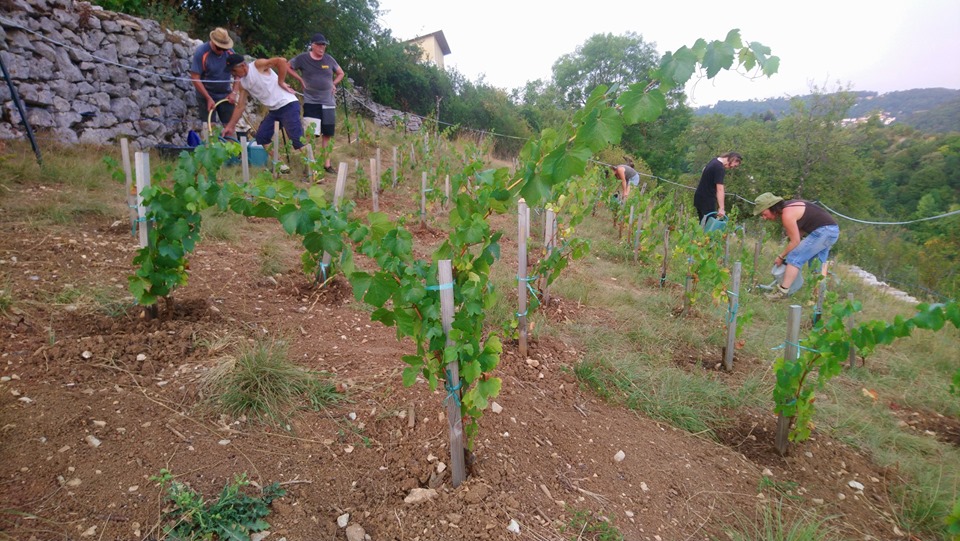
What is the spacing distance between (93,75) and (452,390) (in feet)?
24.0

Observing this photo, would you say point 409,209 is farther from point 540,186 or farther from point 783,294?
point 540,186

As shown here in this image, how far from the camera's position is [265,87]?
6199 mm

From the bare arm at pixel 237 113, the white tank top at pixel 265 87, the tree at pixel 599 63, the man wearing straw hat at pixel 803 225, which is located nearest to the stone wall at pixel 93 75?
the bare arm at pixel 237 113

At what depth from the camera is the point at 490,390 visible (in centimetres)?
171

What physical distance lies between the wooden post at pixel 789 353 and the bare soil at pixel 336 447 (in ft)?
0.25

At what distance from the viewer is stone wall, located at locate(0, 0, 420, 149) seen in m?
5.29

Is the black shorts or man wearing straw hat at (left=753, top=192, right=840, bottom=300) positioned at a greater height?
the black shorts

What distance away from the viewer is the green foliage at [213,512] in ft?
5.04

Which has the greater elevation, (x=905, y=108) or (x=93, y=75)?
(x=905, y=108)

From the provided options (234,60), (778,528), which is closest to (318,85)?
(234,60)

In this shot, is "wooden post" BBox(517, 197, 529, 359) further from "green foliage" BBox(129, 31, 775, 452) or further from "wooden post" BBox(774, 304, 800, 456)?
"wooden post" BBox(774, 304, 800, 456)

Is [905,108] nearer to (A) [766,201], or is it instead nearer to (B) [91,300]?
(A) [766,201]

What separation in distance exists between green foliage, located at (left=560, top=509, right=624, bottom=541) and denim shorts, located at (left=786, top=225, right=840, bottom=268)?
4.17m

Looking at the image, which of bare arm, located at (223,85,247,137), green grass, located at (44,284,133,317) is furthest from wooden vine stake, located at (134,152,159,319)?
bare arm, located at (223,85,247,137)
